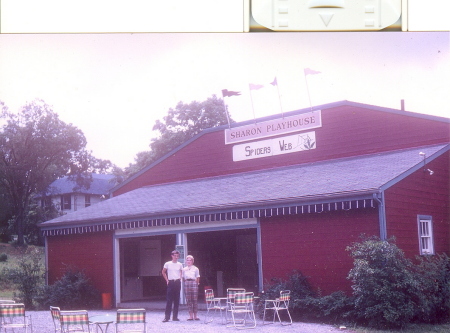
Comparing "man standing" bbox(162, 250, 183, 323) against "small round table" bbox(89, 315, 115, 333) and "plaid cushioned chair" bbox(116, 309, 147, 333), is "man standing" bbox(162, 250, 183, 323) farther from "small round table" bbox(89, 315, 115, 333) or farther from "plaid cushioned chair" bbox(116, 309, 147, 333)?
"plaid cushioned chair" bbox(116, 309, 147, 333)

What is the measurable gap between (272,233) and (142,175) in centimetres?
1018

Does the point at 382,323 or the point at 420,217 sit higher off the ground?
the point at 420,217

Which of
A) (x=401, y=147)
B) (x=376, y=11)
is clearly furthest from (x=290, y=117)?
(x=376, y=11)

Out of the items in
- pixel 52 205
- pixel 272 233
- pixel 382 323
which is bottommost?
pixel 382 323

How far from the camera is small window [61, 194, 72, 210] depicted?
27145mm

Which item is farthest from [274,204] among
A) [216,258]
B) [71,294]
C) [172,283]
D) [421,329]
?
[71,294]

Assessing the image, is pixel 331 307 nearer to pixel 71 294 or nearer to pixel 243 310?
pixel 243 310

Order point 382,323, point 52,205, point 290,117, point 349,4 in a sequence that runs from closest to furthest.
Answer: point 349,4, point 382,323, point 290,117, point 52,205

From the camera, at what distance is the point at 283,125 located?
1950 centimetres

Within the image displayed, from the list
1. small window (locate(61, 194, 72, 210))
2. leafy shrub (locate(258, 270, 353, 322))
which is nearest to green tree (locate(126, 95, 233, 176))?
small window (locate(61, 194, 72, 210))

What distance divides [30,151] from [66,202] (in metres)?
8.97

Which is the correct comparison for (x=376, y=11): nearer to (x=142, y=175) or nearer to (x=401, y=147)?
(x=401, y=147)

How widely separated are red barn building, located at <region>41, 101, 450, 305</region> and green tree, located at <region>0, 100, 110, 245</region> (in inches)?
60.3

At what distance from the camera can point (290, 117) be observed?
19.5 m
